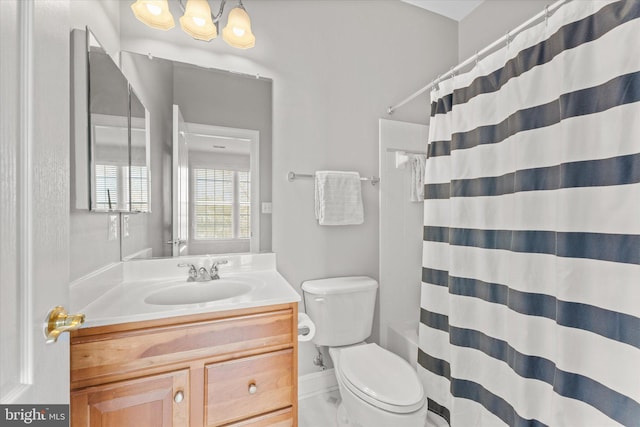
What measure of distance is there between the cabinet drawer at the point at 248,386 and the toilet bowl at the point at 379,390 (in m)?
0.31

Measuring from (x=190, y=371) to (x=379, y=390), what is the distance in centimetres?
78

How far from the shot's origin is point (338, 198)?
177 cm

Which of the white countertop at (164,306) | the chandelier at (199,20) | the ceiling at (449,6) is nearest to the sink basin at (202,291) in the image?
the white countertop at (164,306)

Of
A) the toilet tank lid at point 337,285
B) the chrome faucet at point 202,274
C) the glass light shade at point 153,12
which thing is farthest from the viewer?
the toilet tank lid at point 337,285

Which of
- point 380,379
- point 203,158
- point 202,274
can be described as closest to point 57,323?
point 202,274

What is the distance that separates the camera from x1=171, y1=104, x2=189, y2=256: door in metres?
1.49

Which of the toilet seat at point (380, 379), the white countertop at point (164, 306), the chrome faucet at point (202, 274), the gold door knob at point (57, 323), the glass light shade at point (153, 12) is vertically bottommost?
the toilet seat at point (380, 379)

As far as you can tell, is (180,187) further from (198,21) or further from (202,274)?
(198,21)

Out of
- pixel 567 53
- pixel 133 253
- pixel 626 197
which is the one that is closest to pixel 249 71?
pixel 133 253

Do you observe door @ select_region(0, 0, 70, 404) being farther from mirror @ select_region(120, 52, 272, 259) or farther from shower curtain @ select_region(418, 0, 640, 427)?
shower curtain @ select_region(418, 0, 640, 427)

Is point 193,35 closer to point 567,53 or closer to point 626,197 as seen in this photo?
point 567,53

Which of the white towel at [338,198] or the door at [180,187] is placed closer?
the door at [180,187]

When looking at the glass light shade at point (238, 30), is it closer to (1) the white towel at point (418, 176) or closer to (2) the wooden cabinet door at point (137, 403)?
(1) the white towel at point (418, 176)

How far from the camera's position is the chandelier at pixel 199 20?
129 centimetres
